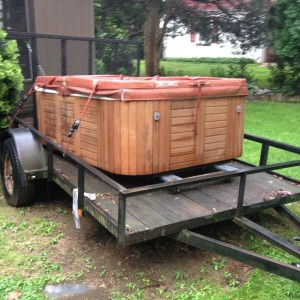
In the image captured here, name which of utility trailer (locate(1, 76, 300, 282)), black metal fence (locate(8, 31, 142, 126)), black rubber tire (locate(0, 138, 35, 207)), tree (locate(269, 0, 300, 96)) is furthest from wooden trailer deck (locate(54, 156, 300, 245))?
A: tree (locate(269, 0, 300, 96))

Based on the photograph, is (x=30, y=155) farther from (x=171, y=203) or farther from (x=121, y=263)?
(x=171, y=203)

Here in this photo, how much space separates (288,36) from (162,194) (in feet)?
30.4

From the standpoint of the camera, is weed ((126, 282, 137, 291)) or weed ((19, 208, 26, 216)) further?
weed ((19, 208, 26, 216))

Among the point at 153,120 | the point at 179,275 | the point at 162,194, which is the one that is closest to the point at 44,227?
the point at 162,194

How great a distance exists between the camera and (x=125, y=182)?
3.94 meters

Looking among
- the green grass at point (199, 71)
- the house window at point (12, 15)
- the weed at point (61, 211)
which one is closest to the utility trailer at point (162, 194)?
the weed at point (61, 211)

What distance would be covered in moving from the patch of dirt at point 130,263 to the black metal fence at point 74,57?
210 centimetres

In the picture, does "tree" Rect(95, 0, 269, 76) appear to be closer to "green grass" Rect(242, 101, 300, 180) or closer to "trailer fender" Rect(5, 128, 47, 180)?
"green grass" Rect(242, 101, 300, 180)

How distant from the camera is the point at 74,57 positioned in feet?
19.1

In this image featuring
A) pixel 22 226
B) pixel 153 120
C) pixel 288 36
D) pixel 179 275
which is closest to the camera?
pixel 179 275

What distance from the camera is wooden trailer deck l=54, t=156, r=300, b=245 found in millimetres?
2994

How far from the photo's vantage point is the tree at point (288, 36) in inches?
440

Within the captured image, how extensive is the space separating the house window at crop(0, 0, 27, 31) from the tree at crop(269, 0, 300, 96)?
281 inches

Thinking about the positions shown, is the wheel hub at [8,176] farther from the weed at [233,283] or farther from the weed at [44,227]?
the weed at [233,283]
